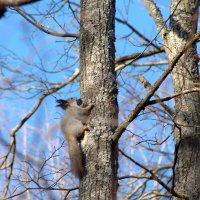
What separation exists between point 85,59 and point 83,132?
567mm

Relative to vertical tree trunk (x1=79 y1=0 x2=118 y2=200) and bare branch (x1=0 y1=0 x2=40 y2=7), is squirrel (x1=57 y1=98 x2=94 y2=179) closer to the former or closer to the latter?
vertical tree trunk (x1=79 y1=0 x2=118 y2=200)

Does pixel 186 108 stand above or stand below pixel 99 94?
above

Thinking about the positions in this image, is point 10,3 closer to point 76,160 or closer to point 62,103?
point 76,160

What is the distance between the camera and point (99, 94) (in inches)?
143

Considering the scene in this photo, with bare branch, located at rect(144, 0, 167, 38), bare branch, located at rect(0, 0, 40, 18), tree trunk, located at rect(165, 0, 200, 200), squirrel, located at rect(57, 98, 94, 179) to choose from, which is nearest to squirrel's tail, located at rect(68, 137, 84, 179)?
squirrel, located at rect(57, 98, 94, 179)

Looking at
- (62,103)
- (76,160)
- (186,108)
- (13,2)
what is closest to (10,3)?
(13,2)

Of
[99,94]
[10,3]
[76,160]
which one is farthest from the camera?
[99,94]

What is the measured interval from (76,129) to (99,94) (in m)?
0.33

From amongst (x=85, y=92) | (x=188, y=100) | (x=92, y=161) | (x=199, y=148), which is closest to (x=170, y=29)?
(x=188, y=100)

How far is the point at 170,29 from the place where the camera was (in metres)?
5.57

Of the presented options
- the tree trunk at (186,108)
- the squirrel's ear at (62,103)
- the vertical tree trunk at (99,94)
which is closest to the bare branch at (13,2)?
the vertical tree trunk at (99,94)

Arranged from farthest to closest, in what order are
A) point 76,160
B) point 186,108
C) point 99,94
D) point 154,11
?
point 154,11
point 186,108
point 99,94
point 76,160

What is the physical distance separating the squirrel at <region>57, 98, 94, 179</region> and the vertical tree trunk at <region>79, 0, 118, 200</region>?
0.05m

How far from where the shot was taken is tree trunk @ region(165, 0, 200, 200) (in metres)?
4.74
